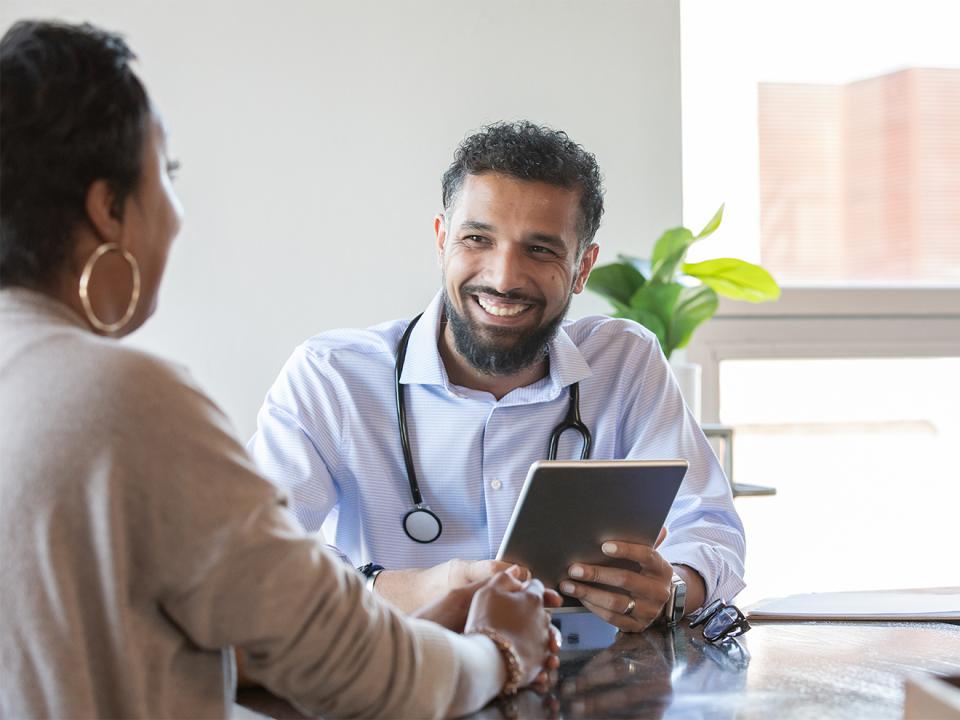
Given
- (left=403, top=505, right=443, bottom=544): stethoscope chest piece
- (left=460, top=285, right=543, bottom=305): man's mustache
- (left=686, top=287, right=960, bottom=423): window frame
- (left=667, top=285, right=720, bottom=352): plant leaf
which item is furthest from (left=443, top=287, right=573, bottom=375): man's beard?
(left=686, top=287, right=960, bottom=423): window frame

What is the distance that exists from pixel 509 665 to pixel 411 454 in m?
0.77

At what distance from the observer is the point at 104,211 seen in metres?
0.92

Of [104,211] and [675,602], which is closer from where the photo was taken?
[104,211]

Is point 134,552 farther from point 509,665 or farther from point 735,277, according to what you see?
point 735,277

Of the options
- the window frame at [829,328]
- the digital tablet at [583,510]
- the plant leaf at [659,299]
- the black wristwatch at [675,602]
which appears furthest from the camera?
the window frame at [829,328]

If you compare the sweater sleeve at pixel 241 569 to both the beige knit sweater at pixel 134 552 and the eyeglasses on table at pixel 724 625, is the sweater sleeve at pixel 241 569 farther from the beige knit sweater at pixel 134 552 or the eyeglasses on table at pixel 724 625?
the eyeglasses on table at pixel 724 625

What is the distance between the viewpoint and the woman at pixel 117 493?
32.2 inches

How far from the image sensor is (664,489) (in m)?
1.40

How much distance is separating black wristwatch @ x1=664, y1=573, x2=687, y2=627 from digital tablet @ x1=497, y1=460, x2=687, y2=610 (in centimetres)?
10

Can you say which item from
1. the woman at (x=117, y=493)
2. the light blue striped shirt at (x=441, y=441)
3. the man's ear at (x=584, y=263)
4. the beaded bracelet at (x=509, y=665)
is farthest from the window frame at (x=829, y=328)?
the woman at (x=117, y=493)

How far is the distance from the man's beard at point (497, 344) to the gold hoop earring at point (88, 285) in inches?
39.6

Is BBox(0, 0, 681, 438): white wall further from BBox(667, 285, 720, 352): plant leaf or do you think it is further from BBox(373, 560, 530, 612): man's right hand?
BBox(373, 560, 530, 612): man's right hand

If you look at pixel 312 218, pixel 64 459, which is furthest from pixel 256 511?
pixel 312 218

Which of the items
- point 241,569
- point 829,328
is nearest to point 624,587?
point 241,569
